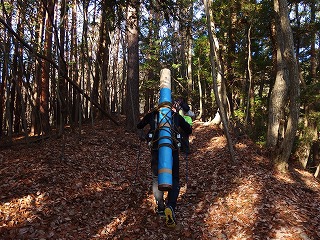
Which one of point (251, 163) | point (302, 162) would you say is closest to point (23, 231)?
point (251, 163)

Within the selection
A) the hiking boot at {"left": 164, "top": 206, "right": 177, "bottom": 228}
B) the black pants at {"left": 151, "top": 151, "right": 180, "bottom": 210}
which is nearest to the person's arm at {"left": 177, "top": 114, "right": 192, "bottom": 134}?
the black pants at {"left": 151, "top": 151, "right": 180, "bottom": 210}

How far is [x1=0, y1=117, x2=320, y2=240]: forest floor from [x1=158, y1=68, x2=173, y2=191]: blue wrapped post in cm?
101

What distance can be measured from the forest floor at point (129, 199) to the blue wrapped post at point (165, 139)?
101cm

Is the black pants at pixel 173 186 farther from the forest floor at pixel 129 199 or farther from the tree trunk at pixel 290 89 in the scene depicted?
the tree trunk at pixel 290 89

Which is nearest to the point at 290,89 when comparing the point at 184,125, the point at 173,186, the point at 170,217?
the point at 184,125

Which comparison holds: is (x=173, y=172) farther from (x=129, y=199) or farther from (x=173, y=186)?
(x=129, y=199)

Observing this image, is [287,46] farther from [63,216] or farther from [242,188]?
[63,216]

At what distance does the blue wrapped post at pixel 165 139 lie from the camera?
4734 millimetres

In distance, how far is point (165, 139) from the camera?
199 inches

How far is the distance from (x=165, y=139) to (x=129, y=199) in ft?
6.96

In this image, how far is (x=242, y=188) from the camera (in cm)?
663

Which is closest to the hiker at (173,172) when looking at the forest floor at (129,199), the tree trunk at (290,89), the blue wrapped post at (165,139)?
the blue wrapped post at (165,139)

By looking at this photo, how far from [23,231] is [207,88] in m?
26.8

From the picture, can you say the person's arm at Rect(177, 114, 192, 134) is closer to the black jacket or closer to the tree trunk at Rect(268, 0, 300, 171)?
the black jacket
